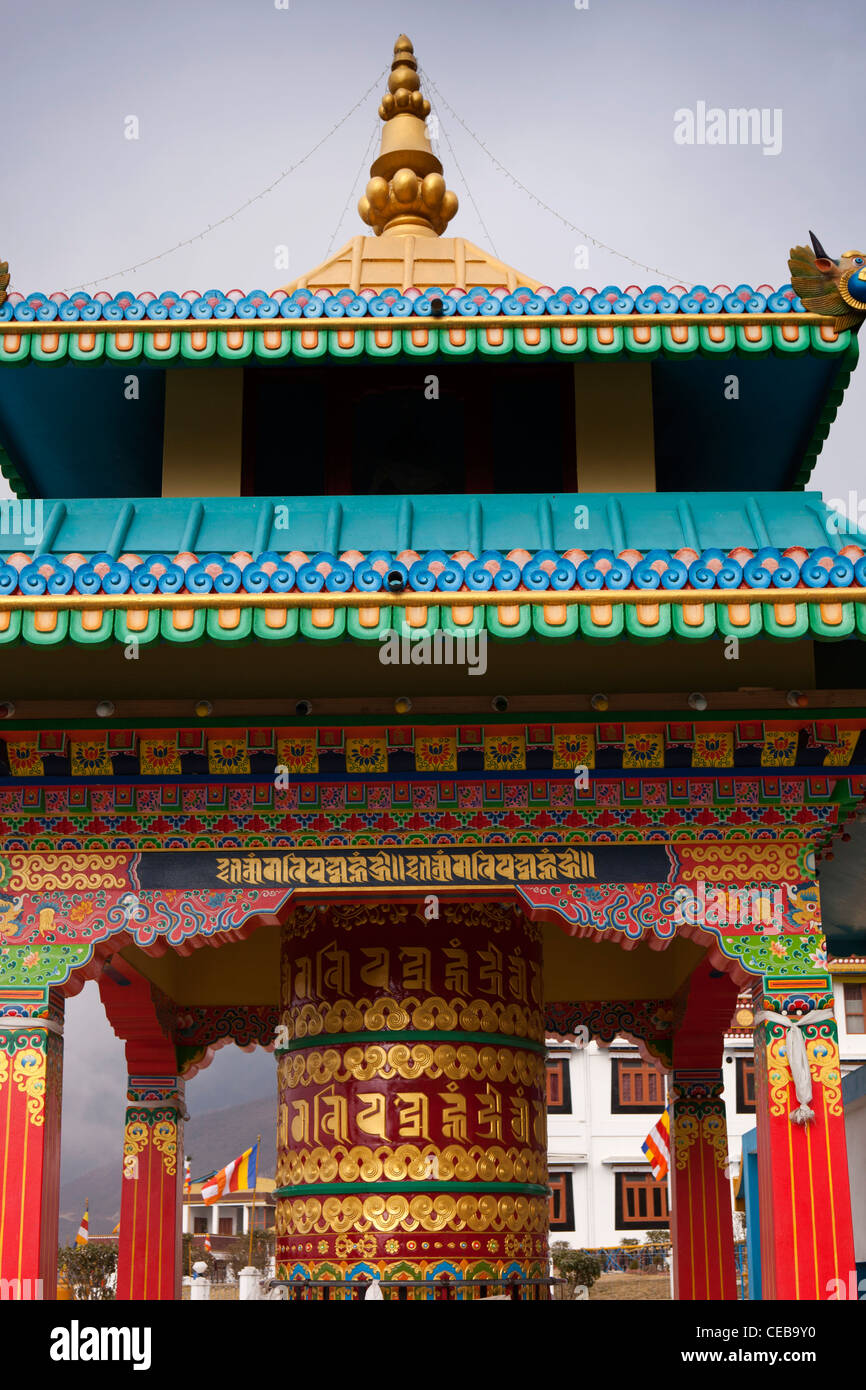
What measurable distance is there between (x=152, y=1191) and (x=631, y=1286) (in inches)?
1409

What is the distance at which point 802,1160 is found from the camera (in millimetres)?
7504

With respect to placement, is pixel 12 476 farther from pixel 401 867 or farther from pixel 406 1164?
pixel 406 1164

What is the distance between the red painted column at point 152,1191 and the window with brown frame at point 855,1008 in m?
36.8

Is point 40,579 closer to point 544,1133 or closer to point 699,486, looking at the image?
point 544,1133

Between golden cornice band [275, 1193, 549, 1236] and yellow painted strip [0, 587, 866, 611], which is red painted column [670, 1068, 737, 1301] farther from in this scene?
yellow painted strip [0, 587, 866, 611]

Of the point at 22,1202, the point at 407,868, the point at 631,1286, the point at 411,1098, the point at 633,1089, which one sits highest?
the point at 633,1089

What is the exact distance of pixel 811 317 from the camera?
344 inches

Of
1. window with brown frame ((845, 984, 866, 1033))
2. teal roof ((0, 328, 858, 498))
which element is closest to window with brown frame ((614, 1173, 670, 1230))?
window with brown frame ((845, 984, 866, 1033))

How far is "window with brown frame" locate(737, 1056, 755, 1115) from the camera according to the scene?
149 ft

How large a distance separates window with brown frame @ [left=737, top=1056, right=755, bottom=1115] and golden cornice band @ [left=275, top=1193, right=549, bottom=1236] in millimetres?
38026

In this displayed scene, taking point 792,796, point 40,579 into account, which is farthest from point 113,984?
point 792,796

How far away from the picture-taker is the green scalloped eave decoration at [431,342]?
8766mm

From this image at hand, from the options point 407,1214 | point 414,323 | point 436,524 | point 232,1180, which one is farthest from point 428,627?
point 232,1180
